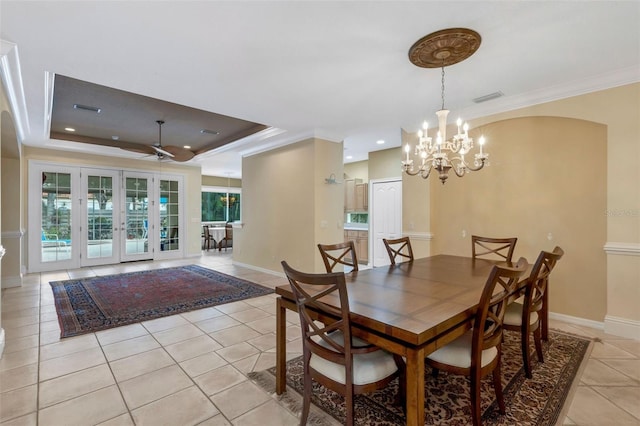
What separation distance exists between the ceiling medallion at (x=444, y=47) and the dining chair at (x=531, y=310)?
66.8 inches

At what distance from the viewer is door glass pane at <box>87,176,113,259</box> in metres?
6.69

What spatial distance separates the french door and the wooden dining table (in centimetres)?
676

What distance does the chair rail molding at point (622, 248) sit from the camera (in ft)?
9.43

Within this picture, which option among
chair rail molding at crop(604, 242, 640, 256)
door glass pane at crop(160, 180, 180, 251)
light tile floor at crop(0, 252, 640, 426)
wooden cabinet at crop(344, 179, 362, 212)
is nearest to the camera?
light tile floor at crop(0, 252, 640, 426)

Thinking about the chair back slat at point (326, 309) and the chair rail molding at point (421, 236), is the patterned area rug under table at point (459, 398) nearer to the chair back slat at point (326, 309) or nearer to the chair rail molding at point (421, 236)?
the chair back slat at point (326, 309)

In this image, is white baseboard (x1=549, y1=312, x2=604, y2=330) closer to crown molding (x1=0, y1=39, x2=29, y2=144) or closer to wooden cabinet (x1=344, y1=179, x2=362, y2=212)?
wooden cabinet (x1=344, y1=179, x2=362, y2=212)

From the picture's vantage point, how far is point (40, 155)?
604cm

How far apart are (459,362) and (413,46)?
7.63 feet

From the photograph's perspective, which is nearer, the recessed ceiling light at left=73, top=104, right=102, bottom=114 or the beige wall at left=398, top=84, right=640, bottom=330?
the beige wall at left=398, top=84, right=640, bottom=330

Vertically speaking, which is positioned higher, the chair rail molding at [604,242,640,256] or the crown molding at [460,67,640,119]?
the crown molding at [460,67,640,119]

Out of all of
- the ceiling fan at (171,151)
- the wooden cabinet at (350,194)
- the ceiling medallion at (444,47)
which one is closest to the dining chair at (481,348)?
the ceiling medallion at (444,47)

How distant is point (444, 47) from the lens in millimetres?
2391

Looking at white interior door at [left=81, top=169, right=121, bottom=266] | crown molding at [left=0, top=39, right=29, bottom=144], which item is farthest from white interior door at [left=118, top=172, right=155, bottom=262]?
crown molding at [left=0, top=39, right=29, bottom=144]

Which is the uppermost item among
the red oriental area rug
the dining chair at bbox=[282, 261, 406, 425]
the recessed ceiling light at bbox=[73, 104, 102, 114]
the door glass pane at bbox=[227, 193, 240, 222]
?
the recessed ceiling light at bbox=[73, 104, 102, 114]
